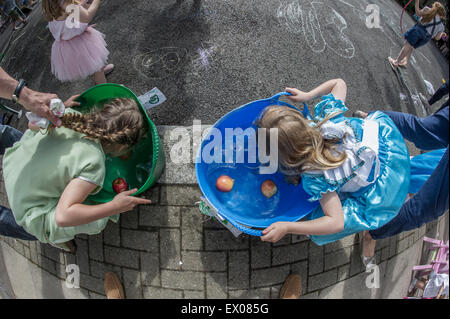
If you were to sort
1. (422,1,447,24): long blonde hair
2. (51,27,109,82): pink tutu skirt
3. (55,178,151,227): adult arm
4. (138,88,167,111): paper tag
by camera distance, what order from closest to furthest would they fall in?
1. (55,178,151,227): adult arm
2. (51,27,109,82): pink tutu skirt
3. (138,88,167,111): paper tag
4. (422,1,447,24): long blonde hair

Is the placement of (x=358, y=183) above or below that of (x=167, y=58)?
below

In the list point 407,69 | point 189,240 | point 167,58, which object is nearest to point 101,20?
point 167,58

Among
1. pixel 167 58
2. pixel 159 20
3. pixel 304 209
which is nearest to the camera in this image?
pixel 304 209

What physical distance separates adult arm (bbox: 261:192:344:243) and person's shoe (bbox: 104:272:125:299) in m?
1.53

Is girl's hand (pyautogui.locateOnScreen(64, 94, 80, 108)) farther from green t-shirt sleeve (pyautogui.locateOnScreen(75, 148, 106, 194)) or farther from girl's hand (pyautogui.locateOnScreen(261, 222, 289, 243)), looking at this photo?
girl's hand (pyautogui.locateOnScreen(261, 222, 289, 243))

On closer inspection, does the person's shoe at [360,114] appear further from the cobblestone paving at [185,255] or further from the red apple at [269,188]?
the cobblestone paving at [185,255]

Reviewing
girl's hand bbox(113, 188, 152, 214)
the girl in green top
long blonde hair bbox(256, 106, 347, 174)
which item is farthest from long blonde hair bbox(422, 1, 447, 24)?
girl's hand bbox(113, 188, 152, 214)

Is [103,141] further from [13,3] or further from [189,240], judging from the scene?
[13,3]

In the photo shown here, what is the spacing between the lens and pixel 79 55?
2.53 metres

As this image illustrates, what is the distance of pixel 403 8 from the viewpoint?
450 cm

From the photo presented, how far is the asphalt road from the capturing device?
115 inches

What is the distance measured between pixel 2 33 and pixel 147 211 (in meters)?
3.41

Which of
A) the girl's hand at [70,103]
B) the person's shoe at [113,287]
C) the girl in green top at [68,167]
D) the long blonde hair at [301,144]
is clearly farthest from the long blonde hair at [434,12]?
the person's shoe at [113,287]

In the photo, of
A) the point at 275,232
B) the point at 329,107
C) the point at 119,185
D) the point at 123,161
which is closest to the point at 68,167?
the point at 119,185
